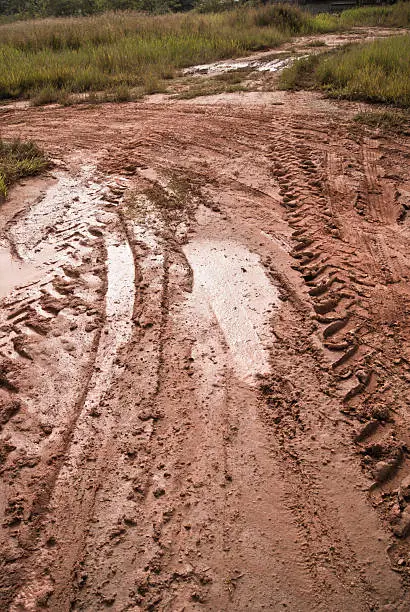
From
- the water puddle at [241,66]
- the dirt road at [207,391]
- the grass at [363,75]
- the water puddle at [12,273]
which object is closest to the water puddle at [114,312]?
the dirt road at [207,391]

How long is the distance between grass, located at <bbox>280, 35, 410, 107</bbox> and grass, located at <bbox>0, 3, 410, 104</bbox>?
2.56m

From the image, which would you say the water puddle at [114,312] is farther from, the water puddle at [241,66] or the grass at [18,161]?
Result: the water puddle at [241,66]

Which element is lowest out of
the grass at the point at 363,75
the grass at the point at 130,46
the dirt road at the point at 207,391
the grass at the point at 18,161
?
the dirt road at the point at 207,391

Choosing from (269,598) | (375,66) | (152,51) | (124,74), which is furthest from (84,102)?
(269,598)

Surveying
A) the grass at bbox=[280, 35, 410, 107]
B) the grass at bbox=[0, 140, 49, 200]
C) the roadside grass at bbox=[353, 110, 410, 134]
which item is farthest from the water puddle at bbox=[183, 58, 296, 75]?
the grass at bbox=[0, 140, 49, 200]

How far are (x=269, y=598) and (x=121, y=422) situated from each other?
103 cm

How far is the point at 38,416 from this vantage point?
239 centimetres

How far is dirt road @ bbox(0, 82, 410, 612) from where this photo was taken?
69.9 inches

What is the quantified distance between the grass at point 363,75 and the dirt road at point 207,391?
2.44m

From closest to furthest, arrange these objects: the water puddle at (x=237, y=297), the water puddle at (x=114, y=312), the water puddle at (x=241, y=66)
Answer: the water puddle at (x=114, y=312) → the water puddle at (x=237, y=297) → the water puddle at (x=241, y=66)

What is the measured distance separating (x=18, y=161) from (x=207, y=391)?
13.0 feet

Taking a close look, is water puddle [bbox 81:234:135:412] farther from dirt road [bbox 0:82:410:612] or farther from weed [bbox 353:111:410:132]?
weed [bbox 353:111:410:132]

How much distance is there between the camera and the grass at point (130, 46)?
8688 millimetres

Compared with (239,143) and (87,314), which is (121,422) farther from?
(239,143)
